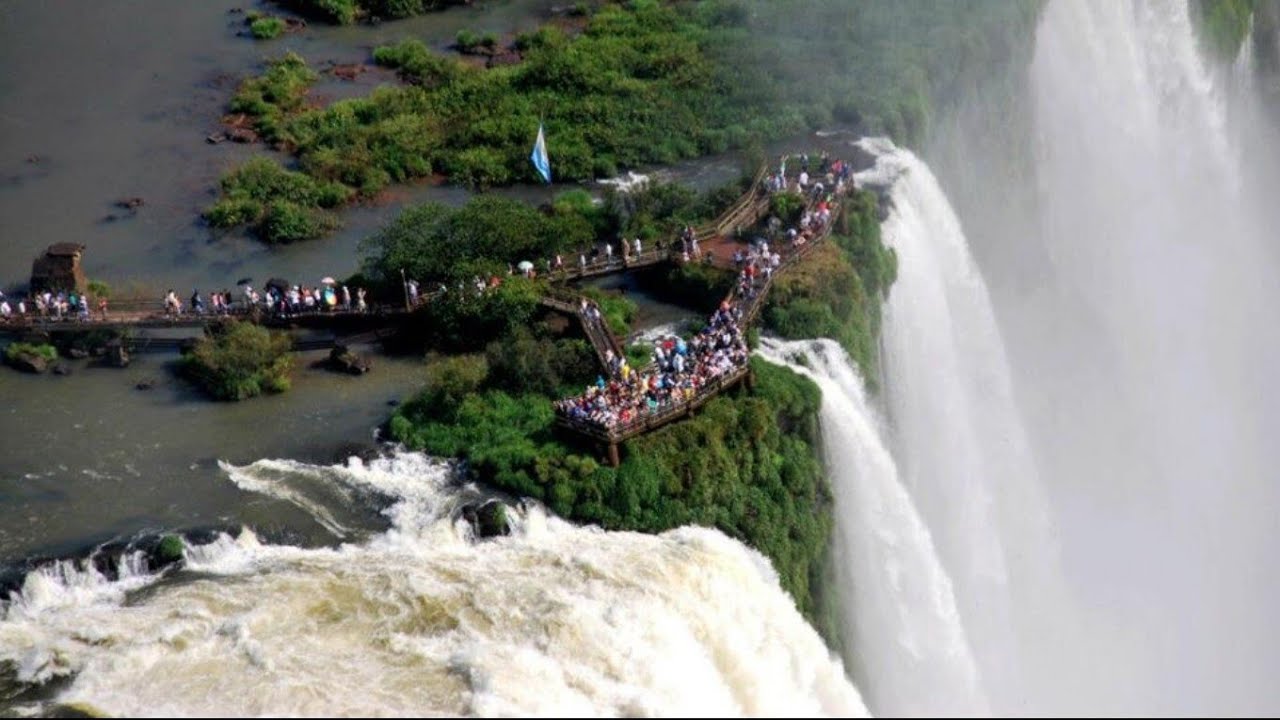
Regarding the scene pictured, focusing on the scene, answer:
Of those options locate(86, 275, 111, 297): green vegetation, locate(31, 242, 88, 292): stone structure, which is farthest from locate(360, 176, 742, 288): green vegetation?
locate(31, 242, 88, 292): stone structure

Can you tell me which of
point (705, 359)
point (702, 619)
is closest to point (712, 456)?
point (705, 359)

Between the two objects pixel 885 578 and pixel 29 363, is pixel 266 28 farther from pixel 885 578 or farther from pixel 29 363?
pixel 885 578

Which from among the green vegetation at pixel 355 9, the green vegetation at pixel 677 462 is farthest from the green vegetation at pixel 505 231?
the green vegetation at pixel 355 9

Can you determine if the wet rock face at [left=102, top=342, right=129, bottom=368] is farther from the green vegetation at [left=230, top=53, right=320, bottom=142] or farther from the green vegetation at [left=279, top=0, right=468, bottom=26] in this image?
the green vegetation at [left=279, top=0, right=468, bottom=26]

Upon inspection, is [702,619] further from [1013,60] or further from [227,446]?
[1013,60]

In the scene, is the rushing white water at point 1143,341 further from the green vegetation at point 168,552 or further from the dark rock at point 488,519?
the green vegetation at point 168,552

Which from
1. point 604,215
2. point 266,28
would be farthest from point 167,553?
point 266,28
